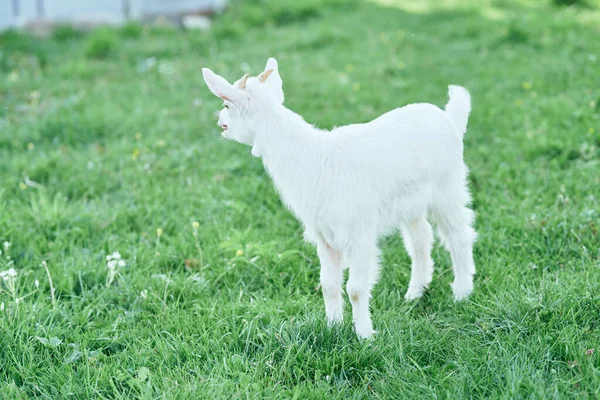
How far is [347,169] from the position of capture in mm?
3047

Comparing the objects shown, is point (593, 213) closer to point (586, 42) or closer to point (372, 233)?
point (372, 233)

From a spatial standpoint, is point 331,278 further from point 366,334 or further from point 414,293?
point 414,293

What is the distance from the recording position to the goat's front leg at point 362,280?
3082 mm

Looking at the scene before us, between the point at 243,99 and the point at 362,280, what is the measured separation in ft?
3.30

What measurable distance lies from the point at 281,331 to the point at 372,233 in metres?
0.63

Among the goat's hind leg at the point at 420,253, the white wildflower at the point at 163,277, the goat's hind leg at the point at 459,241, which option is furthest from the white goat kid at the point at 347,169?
the white wildflower at the point at 163,277

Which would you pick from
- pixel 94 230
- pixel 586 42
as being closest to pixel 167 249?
pixel 94 230

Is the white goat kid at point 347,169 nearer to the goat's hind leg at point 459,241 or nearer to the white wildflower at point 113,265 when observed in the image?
the goat's hind leg at point 459,241

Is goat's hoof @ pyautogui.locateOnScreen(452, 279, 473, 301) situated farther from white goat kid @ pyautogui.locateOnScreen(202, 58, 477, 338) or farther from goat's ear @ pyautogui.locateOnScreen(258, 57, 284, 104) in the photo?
goat's ear @ pyautogui.locateOnScreen(258, 57, 284, 104)

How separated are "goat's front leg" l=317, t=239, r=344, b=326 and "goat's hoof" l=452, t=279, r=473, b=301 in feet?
2.28

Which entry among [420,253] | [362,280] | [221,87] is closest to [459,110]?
[420,253]

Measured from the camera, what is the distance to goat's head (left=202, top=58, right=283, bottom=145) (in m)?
2.95

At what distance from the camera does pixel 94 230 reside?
14.7 feet

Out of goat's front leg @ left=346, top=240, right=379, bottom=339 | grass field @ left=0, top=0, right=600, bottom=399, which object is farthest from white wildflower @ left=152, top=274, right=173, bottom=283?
goat's front leg @ left=346, top=240, right=379, bottom=339
